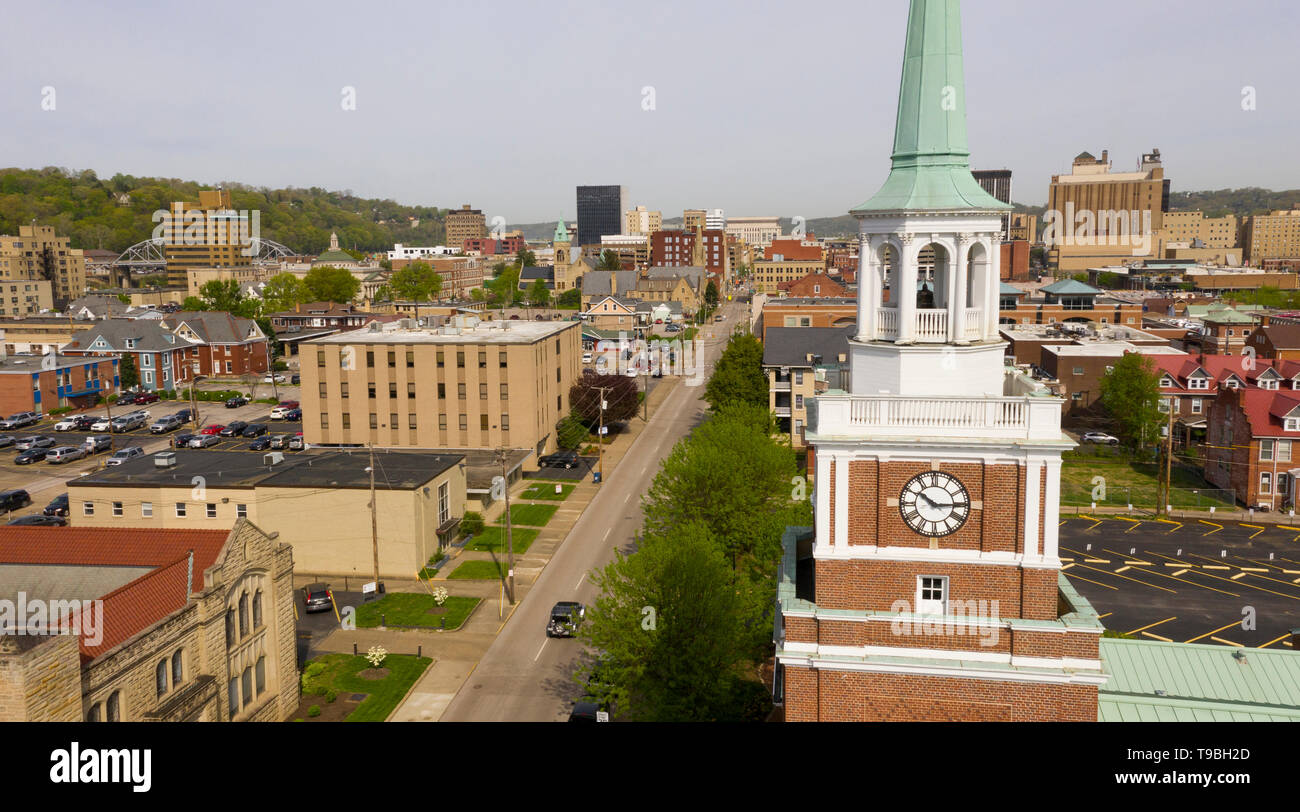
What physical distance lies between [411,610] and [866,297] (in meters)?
33.6

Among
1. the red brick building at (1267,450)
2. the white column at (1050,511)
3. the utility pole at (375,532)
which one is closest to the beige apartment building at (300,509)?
the utility pole at (375,532)

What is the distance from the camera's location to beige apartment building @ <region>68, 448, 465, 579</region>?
50.1 m

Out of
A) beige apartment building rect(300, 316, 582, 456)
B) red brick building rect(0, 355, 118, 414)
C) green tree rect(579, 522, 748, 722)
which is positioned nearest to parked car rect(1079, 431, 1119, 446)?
beige apartment building rect(300, 316, 582, 456)

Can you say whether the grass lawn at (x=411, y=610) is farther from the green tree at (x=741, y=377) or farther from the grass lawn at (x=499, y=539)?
the green tree at (x=741, y=377)

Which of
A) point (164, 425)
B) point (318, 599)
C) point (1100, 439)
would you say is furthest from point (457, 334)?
point (1100, 439)

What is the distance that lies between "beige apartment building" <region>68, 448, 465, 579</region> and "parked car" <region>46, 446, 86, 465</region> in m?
28.5

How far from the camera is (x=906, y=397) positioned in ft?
60.4

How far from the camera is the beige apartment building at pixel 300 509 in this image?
50.1 metres

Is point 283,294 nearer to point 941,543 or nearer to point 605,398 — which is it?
point 605,398

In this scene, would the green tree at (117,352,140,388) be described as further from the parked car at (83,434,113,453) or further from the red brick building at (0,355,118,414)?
the parked car at (83,434,113,453)

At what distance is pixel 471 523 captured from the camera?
56.5 metres

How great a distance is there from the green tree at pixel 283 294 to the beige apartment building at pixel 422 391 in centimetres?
10086
